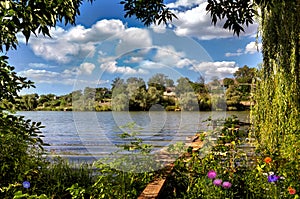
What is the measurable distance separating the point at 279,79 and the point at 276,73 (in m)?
0.21

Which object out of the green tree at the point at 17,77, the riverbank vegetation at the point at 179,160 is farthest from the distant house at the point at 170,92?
the green tree at the point at 17,77

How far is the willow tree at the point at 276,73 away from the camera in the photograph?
11.4 ft

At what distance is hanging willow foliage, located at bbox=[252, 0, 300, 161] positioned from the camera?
417 centimetres

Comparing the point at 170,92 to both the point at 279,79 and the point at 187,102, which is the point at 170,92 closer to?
the point at 187,102

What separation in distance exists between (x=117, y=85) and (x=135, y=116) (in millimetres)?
416

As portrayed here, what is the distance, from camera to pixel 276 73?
15.0 ft

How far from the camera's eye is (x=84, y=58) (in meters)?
2.68

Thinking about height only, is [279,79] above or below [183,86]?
above

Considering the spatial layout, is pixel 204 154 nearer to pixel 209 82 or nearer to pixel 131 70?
pixel 209 82

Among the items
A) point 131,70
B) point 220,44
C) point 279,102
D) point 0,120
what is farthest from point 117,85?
point 279,102

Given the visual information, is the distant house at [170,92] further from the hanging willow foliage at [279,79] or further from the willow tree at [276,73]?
the hanging willow foliage at [279,79]

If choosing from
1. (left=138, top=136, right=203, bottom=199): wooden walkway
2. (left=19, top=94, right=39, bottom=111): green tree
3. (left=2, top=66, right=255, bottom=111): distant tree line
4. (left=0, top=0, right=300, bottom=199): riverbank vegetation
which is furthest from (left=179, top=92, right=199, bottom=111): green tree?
(left=19, top=94, right=39, bottom=111): green tree

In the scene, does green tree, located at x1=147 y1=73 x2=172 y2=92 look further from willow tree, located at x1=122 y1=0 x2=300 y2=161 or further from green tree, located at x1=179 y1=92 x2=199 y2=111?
willow tree, located at x1=122 y1=0 x2=300 y2=161

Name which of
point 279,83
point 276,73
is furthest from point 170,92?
point 276,73
